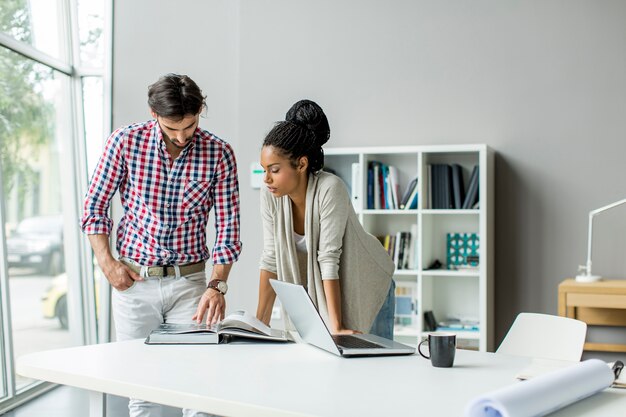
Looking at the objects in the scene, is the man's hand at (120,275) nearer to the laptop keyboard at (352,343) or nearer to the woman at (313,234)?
the woman at (313,234)

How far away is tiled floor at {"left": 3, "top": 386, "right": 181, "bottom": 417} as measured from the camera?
4.35m

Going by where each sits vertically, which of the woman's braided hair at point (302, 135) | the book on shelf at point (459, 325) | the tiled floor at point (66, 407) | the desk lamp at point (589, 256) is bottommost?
the tiled floor at point (66, 407)

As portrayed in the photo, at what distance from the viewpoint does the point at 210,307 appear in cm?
268

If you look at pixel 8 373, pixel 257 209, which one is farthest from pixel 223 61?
pixel 8 373

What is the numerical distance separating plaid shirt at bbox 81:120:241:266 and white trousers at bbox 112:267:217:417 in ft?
0.26

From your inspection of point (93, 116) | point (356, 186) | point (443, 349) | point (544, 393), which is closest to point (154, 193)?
point (443, 349)

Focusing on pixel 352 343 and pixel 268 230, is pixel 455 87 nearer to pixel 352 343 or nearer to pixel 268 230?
pixel 268 230

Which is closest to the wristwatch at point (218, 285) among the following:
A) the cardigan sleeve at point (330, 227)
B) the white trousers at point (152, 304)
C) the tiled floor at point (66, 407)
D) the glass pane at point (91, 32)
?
the white trousers at point (152, 304)

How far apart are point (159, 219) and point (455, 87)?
275 cm

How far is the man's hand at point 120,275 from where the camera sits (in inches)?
108

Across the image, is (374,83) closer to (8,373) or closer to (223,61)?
(223,61)

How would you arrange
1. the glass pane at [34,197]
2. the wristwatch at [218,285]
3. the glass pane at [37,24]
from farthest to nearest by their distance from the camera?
1. the glass pane at [34,197]
2. the glass pane at [37,24]
3. the wristwatch at [218,285]

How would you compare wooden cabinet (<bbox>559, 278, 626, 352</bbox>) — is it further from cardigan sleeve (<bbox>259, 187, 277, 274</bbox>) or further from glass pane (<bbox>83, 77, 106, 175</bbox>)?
glass pane (<bbox>83, 77, 106, 175</bbox>)

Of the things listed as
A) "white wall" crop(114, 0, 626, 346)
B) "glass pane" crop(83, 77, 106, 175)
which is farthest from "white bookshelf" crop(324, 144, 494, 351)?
"glass pane" crop(83, 77, 106, 175)
